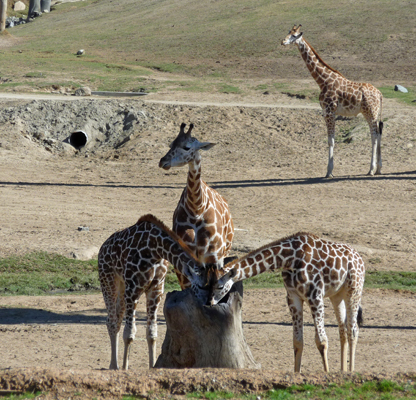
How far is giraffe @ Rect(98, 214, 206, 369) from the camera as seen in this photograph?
751 cm

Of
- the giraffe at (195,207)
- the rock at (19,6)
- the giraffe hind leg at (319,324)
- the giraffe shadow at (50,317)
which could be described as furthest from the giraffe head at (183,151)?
the rock at (19,6)

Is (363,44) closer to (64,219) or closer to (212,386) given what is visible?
(64,219)

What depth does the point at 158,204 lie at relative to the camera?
17.4m

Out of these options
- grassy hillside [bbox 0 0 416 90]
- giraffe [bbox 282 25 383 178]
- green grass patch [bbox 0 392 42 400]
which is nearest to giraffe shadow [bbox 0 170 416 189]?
giraffe [bbox 282 25 383 178]

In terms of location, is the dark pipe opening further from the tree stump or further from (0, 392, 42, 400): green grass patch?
(0, 392, 42, 400): green grass patch

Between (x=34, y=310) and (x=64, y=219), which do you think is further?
(x=64, y=219)

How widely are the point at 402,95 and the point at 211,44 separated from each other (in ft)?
49.3

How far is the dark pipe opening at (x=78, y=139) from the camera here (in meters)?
23.1

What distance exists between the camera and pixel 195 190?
871 cm

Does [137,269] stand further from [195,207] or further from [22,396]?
[22,396]

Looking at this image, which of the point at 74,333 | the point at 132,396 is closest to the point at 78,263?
the point at 74,333

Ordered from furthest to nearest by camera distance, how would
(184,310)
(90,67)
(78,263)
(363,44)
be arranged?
(363,44), (90,67), (78,263), (184,310)

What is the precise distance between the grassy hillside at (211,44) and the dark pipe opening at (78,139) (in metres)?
5.80

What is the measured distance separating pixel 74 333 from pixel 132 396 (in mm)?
3810
